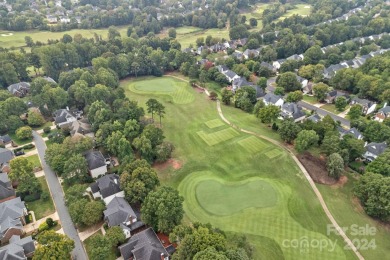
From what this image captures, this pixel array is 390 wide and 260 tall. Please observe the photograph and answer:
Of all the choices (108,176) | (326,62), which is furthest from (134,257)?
(326,62)

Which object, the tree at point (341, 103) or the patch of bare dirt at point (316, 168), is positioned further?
the tree at point (341, 103)

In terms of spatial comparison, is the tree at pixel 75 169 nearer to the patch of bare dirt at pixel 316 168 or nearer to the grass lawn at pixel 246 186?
the grass lawn at pixel 246 186

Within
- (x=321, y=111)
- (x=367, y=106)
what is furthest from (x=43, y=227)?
(x=367, y=106)

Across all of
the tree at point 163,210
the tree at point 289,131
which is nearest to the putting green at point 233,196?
the tree at point 163,210

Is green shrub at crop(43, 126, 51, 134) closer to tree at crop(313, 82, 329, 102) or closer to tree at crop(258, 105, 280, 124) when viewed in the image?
tree at crop(258, 105, 280, 124)

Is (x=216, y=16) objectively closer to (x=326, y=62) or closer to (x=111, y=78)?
(x=326, y=62)

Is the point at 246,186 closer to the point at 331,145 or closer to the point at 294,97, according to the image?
the point at 331,145
